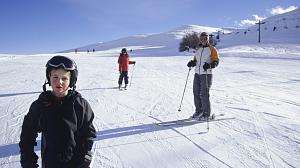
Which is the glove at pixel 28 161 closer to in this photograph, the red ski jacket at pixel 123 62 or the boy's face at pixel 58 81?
the boy's face at pixel 58 81

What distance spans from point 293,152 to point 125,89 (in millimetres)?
8179

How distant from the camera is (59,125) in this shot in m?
2.63

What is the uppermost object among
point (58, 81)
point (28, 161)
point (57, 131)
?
point (58, 81)

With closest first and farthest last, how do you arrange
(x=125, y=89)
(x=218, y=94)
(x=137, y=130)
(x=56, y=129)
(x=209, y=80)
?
(x=56, y=129)
(x=137, y=130)
(x=209, y=80)
(x=218, y=94)
(x=125, y=89)

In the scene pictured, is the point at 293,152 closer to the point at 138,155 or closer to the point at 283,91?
the point at 138,155

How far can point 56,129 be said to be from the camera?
263 centimetres

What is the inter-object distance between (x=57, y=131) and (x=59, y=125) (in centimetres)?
5

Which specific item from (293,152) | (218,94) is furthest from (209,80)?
(218,94)

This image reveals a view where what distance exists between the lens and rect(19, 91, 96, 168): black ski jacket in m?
2.60

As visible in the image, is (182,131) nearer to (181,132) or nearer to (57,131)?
(181,132)

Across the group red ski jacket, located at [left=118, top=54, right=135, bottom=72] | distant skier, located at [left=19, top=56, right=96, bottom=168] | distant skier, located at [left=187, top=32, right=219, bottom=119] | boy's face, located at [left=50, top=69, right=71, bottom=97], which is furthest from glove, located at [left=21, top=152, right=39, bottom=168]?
red ski jacket, located at [left=118, top=54, right=135, bottom=72]

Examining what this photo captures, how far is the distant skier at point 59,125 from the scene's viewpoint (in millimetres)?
2602

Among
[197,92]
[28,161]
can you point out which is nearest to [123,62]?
[197,92]

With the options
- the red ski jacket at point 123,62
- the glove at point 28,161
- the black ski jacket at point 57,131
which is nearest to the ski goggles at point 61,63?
the black ski jacket at point 57,131
